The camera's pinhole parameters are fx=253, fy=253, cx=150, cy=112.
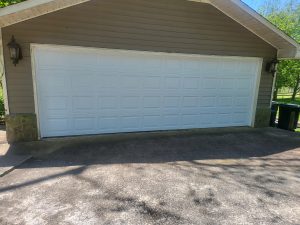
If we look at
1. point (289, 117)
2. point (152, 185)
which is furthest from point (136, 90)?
point (289, 117)

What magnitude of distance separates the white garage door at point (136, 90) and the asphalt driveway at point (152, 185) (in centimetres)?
66

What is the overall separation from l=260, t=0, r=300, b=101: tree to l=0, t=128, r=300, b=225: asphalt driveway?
13909mm

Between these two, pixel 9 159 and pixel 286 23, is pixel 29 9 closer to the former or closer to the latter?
pixel 9 159

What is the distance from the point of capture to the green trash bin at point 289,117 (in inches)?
332

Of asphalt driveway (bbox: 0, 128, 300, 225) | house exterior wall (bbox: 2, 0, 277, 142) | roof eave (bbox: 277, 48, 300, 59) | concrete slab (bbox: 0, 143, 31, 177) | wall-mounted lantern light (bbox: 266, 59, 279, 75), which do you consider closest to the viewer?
asphalt driveway (bbox: 0, 128, 300, 225)

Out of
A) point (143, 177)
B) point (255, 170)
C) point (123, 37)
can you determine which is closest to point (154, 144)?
point (143, 177)

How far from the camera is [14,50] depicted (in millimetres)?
5109

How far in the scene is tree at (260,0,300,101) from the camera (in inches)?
675

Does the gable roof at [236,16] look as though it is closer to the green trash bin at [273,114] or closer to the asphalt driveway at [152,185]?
the green trash bin at [273,114]

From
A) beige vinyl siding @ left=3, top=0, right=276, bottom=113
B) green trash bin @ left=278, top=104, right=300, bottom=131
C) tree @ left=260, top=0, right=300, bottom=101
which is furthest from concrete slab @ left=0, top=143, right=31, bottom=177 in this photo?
tree @ left=260, top=0, right=300, bottom=101

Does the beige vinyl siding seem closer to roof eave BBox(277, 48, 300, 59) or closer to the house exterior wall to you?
the house exterior wall

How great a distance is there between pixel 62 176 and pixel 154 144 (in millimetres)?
2417

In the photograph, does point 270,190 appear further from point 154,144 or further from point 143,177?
point 154,144

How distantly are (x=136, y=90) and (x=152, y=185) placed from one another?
319 centimetres
